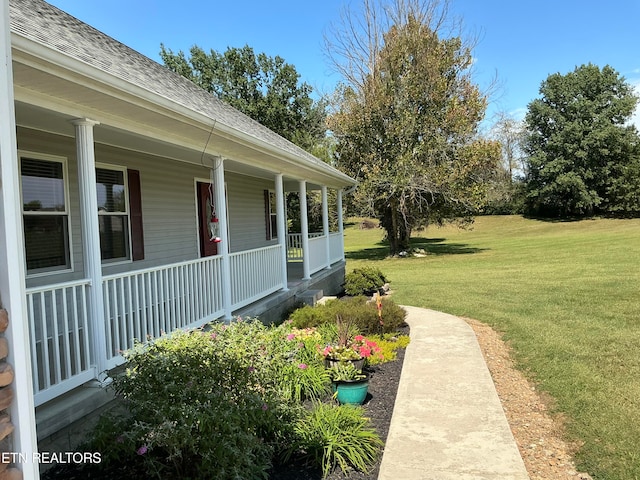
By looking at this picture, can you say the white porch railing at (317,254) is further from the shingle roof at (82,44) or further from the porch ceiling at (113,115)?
the shingle roof at (82,44)

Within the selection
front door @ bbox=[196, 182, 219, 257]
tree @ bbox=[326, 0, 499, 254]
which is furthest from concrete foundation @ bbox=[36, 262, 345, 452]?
tree @ bbox=[326, 0, 499, 254]

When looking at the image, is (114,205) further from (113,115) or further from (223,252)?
(113,115)

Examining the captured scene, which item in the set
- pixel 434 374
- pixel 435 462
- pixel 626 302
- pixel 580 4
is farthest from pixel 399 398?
pixel 580 4

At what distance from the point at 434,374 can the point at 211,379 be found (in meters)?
3.27

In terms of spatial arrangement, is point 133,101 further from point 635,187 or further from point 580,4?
point 635,187

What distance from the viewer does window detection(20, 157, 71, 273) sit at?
18.6ft

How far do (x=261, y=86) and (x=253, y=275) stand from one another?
29.4 m

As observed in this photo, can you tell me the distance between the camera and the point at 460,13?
23984 mm

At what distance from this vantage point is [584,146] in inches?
1721

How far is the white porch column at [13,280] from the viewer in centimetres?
178

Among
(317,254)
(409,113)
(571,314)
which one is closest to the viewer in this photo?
(571,314)

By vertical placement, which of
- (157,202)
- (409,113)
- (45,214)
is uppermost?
(409,113)

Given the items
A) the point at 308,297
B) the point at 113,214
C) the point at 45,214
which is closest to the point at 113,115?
the point at 45,214

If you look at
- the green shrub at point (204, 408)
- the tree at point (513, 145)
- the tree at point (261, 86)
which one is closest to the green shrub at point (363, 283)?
the green shrub at point (204, 408)
